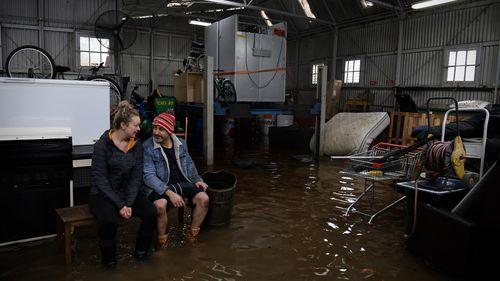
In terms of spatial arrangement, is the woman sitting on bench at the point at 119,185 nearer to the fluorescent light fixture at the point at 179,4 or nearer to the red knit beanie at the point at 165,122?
the red knit beanie at the point at 165,122

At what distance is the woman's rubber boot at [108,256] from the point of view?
9.47ft

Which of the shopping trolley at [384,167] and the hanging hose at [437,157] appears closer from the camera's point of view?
the hanging hose at [437,157]

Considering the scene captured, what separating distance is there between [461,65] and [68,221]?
10.7m

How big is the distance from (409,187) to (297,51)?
14247 mm

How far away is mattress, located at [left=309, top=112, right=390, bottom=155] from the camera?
805 cm

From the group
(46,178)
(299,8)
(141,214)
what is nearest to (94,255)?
(141,214)

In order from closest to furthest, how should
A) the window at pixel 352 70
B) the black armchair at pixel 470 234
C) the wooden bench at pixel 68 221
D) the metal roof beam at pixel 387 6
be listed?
1. the black armchair at pixel 470 234
2. the wooden bench at pixel 68 221
3. the metal roof beam at pixel 387 6
4. the window at pixel 352 70

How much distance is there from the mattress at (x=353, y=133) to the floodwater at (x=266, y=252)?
320 cm

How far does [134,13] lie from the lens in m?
13.8

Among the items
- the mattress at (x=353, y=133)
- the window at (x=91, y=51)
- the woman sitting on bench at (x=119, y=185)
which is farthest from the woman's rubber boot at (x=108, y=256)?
the window at (x=91, y=51)

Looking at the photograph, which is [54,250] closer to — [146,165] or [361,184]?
[146,165]

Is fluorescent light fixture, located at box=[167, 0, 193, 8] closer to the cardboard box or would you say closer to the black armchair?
the cardboard box

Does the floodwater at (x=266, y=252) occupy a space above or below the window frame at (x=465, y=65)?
below

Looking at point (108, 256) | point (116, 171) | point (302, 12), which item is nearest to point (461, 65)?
point (302, 12)
